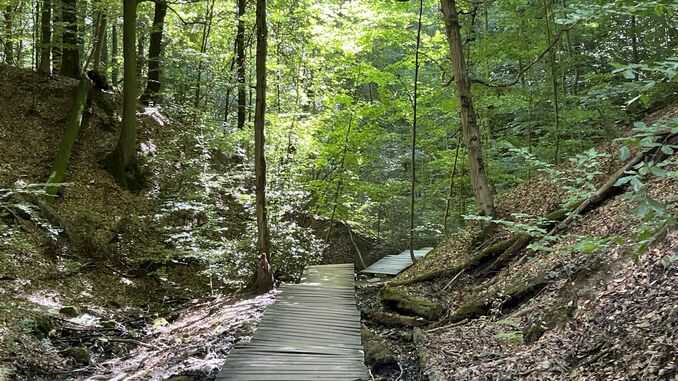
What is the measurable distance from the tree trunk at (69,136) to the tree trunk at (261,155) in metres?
5.15

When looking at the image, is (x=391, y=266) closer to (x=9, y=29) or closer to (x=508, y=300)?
(x=508, y=300)

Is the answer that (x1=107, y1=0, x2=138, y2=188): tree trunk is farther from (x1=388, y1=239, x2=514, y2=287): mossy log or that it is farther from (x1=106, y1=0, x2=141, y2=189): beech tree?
(x1=388, y1=239, x2=514, y2=287): mossy log

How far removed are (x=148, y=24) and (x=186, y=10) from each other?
4.62ft

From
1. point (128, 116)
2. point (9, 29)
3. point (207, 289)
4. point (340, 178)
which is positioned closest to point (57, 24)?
point (128, 116)

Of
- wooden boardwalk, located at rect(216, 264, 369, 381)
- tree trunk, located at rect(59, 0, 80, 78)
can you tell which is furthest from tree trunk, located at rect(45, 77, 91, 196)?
wooden boardwalk, located at rect(216, 264, 369, 381)

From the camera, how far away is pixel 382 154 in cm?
2100

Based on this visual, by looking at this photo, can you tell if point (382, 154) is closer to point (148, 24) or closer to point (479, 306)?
point (148, 24)

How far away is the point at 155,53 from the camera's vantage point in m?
15.8

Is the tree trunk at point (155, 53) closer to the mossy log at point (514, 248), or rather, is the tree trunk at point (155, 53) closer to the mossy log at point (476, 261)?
the mossy log at point (476, 261)

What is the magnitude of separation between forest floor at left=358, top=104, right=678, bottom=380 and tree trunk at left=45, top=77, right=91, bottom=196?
8020 mm

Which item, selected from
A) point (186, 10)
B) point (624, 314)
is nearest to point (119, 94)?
point (186, 10)

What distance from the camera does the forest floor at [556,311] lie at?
12.9ft

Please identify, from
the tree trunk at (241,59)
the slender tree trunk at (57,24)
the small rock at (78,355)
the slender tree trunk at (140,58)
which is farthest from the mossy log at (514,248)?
the slender tree trunk at (140,58)

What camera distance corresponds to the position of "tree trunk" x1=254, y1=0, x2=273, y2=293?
358 inches
